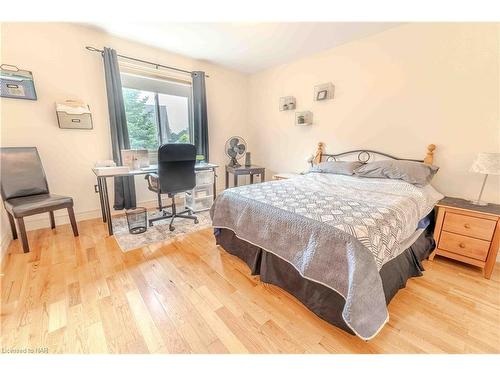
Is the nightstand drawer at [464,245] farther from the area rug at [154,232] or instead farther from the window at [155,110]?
the window at [155,110]

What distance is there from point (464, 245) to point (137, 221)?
3.57 metres

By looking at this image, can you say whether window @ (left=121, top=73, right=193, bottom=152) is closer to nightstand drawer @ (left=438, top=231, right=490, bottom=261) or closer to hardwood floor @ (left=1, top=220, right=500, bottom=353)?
hardwood floor @ (left=1, top=220, right=500, bottom=353)

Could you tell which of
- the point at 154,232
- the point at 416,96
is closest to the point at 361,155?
the point at 416,96

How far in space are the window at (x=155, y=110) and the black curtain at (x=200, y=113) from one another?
Result: 159mm

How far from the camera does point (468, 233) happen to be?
1.90 metres

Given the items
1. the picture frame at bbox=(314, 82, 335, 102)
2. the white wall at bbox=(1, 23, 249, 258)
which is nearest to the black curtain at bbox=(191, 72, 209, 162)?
the white wall at bbox=(1, 23, 249, 258)

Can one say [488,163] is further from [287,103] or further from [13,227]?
[13,227]

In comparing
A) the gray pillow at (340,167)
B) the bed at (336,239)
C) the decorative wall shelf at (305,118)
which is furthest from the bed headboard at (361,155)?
the decorative wall shelf at (305,118)

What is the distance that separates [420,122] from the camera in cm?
243

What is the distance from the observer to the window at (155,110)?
3.22m

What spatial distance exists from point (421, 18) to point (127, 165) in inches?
130
